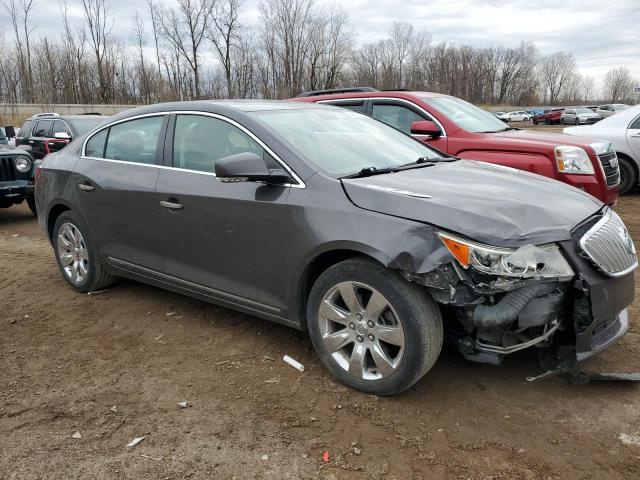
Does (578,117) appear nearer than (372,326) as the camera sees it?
No

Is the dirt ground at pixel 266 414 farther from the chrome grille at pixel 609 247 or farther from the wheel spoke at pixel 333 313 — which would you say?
the chrome grille at pixel 609 247

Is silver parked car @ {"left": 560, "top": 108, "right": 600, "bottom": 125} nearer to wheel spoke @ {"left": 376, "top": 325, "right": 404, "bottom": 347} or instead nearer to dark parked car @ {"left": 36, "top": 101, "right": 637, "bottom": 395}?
dark parked car @ {"left": 36, "top": 101, "right": 637, "bottom": 395}

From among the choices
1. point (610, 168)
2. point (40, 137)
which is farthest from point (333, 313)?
point (40, 137)

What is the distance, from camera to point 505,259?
2602 millimetres

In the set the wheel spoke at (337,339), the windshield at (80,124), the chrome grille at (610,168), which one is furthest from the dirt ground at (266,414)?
the windshield at (80,124)

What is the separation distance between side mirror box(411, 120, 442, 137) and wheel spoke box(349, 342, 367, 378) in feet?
12.4

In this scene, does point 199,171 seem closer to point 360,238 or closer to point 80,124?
point 360,238

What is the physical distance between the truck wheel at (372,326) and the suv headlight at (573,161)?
12.2 ft

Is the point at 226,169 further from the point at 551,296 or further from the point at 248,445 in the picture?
the point at 551,296

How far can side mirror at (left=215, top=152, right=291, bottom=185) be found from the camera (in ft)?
10.2

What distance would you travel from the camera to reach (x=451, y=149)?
629cm

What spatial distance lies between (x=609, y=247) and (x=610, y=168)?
4.12 m

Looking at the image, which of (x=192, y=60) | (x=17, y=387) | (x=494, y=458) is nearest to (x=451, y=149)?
(x=494, y=458)

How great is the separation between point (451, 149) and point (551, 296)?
3863 millimetres
